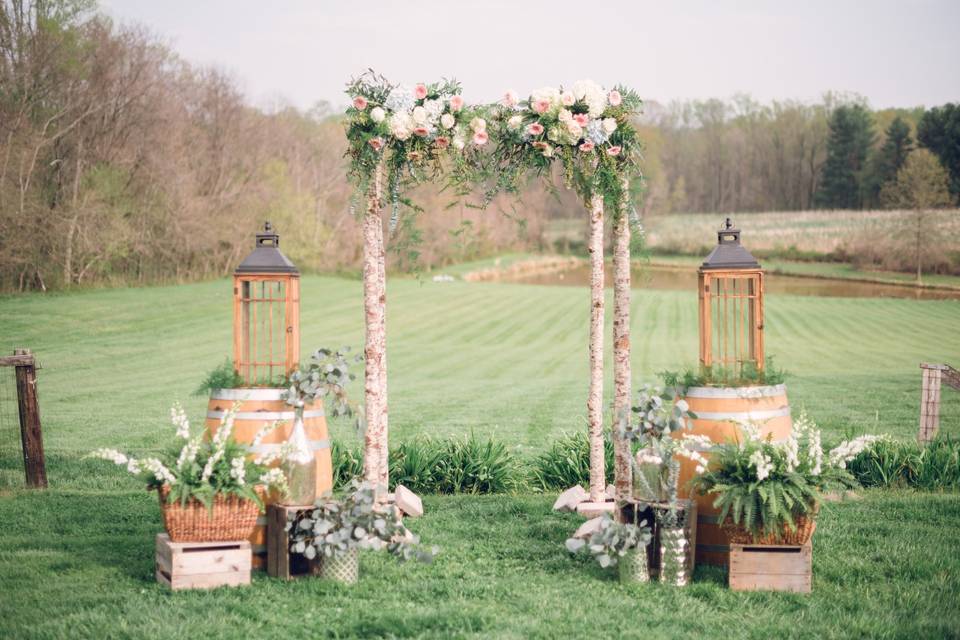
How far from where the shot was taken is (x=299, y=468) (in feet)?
17.1

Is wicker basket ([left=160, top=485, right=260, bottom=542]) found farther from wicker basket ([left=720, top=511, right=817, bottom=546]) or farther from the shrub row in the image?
wicker basket ([left=720, top=511, right=817, bottom=546])

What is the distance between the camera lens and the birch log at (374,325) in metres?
6.08

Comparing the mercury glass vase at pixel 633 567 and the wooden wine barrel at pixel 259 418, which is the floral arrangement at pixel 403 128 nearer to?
the wooden wine barrel at pixel 259 418

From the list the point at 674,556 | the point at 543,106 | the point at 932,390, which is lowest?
the point at 674,556

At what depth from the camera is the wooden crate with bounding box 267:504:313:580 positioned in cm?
509

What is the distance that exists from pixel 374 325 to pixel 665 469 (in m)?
2.19

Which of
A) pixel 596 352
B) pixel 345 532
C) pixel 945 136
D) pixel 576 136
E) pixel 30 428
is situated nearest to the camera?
pixel 345 532

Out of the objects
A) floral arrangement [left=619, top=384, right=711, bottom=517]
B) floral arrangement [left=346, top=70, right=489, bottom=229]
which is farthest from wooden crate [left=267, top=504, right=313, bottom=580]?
floral arrangement [left=346, top=70, right=489, bottom=229]

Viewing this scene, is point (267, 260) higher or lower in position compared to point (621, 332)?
higher

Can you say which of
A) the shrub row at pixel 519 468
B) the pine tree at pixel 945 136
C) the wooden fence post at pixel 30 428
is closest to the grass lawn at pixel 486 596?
the wooden fence post at pixel 30 428

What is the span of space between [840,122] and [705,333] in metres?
65.0

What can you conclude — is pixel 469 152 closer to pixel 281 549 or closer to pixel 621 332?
pixel 621 332

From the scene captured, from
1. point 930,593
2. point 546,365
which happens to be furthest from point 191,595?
point 546,365

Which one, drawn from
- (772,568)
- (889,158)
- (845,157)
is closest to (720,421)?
(772,568)
